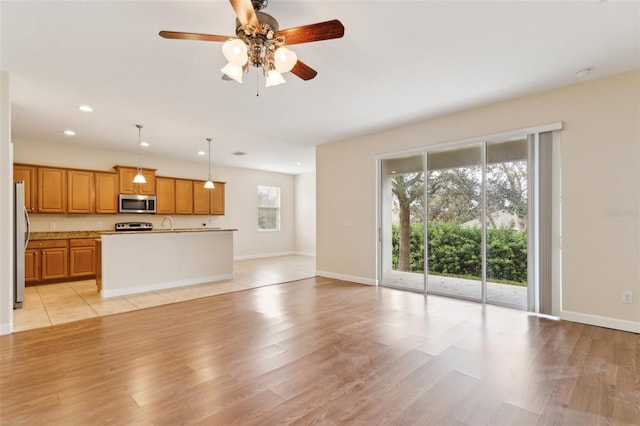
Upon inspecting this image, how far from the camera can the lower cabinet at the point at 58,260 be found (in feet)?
17.6

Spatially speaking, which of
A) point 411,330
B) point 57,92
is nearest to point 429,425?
point 411,330

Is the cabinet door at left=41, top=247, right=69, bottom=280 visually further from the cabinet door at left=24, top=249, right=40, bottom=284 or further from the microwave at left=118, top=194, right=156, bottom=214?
the microwave at left=118, top=194, right=156, bottom=214

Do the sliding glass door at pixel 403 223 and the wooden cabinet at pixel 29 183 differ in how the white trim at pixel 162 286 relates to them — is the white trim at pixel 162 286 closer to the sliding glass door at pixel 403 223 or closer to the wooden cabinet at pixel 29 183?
the wooden cabinet at pixel 29 183

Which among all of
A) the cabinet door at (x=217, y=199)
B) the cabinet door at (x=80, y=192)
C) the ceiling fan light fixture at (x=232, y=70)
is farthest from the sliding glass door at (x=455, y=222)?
the cabinet door at (x=80, y=192)

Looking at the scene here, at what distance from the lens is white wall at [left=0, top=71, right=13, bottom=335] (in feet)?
10.4

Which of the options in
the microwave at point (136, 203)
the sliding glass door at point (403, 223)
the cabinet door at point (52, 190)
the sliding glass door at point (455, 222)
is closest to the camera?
the sliding glass door at point (455, 222)

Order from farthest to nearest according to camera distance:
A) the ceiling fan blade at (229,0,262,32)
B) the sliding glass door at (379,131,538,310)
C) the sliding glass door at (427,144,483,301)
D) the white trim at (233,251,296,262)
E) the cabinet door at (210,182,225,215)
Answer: the white trim at (233,251,296,262) < the cabinet door at (210,182,225,215) < the sliding glass door at (427,144,483,301) < the sliding glass door at (379,131,538,310) < the ceiling fan blade at (229,0,262,32)

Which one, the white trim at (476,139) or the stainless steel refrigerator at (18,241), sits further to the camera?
the stainless steel refrigerator at (18,241)

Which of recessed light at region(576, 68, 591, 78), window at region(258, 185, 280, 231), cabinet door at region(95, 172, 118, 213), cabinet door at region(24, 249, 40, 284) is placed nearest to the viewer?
recessed light at region(576, 68, 591, 78)

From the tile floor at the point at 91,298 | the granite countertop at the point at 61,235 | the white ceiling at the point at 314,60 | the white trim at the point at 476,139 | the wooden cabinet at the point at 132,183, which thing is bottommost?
the tile floor at the point at 91,298

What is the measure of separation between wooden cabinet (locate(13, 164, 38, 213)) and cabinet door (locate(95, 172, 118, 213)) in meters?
0.96

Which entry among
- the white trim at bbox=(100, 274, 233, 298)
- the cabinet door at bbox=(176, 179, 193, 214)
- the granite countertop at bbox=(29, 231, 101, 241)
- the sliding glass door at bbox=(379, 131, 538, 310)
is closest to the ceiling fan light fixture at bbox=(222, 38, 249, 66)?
the sliding glass door at bbox=(379, 131, 538, 310)

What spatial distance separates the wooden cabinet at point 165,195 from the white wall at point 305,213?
4.20 m

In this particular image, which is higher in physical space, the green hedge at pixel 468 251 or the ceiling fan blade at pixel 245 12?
the ceiling fan blade at pixel 245 12
